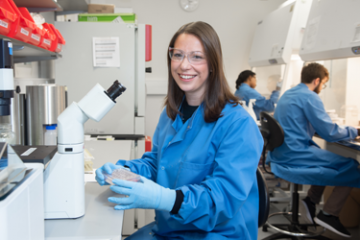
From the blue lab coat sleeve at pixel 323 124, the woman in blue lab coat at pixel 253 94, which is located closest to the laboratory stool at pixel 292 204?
the blue lab coat sleeve at pixel 323 124

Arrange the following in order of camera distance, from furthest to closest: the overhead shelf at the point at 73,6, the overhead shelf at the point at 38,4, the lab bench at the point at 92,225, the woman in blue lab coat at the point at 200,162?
the overhead shelf at the point at 73,6 → the overhead shelf at the point at 38,4 → the woman in blue lab coat at the point at 200,162 → the lab bench at the point at 92,225

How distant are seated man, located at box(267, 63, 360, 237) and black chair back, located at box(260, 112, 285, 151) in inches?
→ 3.7

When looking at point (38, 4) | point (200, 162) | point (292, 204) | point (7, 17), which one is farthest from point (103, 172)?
point (292, 204)

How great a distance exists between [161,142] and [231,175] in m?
0.39

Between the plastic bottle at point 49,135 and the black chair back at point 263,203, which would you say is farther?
the plastic bottle at point 49,135

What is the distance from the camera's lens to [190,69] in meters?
1.11

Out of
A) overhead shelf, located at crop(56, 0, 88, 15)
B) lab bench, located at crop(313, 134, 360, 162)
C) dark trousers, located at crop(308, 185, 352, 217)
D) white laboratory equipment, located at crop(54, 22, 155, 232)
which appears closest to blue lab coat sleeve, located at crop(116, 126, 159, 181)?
white laboratory equipment, located at crop(54, 22, 155, 232)

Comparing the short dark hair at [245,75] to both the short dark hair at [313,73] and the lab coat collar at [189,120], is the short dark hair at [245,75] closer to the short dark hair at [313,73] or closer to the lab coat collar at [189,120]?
the short dark hair at [313,73]

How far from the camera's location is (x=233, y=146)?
0.94 m

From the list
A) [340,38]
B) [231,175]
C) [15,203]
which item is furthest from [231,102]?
[340,38]

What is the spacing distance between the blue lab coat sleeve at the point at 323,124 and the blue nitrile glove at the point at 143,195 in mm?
1702

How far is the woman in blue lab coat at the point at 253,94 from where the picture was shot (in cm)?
358

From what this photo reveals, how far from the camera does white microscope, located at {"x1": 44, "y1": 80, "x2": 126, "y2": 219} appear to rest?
0.81 metres

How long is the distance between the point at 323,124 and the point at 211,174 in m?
1.52
